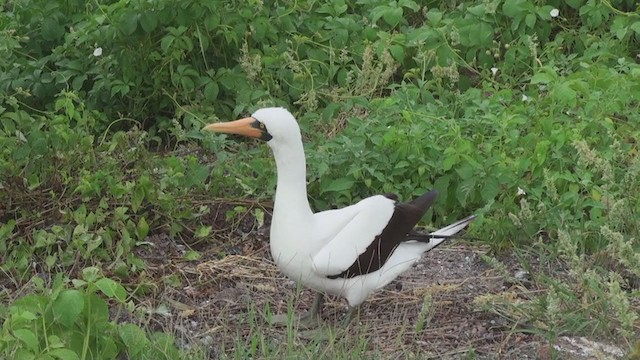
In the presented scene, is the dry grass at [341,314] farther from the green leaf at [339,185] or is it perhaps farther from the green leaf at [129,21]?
the green leaf at [129,21]

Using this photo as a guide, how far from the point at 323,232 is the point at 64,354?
3.54 ft

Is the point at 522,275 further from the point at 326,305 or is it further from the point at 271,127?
the point at 271,127

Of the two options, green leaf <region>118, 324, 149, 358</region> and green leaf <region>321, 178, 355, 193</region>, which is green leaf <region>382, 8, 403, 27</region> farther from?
green leaf <region>118, 324, 149, 358</region>

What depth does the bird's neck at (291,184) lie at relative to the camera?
15.1 feet

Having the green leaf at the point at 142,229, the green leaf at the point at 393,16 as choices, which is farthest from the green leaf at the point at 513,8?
the green leaf at the point at 142,229

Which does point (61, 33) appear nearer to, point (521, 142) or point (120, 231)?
point (120, 231)

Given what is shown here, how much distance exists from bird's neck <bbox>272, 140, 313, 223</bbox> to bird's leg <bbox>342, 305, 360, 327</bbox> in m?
0.40

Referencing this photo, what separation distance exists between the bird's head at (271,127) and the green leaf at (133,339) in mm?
811

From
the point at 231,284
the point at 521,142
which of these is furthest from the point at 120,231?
the point at 521,142

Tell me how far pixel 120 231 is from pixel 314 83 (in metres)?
1.63

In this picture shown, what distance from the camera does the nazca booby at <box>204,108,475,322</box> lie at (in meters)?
4.57

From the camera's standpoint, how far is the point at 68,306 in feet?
13.5

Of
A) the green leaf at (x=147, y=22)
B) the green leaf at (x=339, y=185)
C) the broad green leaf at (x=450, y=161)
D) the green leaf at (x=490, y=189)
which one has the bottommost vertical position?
the green leaf at (x=339, y=185)

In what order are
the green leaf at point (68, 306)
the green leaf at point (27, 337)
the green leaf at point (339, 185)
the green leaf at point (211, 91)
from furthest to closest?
1. the green leaf at point (211, 91)
2. the green leaf at point (339, 185)
3. the green leaf at point (68, 306)
4. the green leaf at point (27, 337)
